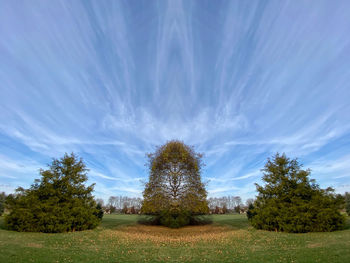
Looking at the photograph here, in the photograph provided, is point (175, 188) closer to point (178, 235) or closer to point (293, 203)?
point (178, 235)

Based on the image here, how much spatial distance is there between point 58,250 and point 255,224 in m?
16.3

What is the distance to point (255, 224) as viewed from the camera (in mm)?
18578

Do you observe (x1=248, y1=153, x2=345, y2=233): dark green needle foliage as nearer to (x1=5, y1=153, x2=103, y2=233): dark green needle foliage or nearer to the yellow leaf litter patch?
the yellow leaf litter patch

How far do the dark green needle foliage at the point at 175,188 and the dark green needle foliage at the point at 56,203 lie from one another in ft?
18.9

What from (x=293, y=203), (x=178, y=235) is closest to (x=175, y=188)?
(x=178, y=235)

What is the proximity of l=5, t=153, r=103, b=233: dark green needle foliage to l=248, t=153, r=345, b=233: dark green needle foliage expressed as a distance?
1617 centimetres

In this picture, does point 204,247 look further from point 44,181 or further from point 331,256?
point 44,181

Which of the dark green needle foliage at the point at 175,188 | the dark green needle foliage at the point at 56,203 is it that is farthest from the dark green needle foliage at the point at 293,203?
the dark green needle foliage at the point at 56,203

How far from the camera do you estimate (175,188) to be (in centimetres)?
1903

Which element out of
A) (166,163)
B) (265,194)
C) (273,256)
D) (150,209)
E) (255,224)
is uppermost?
(166,163)

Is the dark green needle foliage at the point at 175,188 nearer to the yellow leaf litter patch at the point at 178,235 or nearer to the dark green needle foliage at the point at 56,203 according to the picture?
the yellow leaf litter patch at the point at 178,235

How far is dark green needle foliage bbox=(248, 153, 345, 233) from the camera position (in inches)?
602

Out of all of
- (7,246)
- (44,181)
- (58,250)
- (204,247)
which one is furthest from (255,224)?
(44,181)

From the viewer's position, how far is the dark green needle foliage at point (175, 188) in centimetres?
1847
